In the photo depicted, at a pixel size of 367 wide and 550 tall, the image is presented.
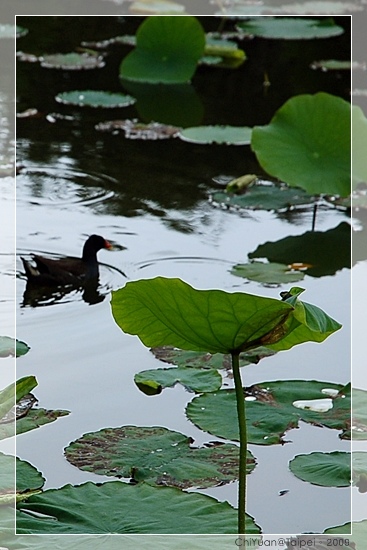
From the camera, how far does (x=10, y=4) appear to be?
25.7 ft

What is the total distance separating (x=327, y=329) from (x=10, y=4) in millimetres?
6816

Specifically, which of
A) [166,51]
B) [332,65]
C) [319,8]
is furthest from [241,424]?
[319,8]

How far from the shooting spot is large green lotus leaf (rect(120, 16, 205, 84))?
5.81 metres

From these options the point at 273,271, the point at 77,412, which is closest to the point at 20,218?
the point at 273,271

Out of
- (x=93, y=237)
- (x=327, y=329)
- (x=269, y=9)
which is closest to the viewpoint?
(x=327, y=329)

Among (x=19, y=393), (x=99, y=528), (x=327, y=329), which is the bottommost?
(x=99, y=528)

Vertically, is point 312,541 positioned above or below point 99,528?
below

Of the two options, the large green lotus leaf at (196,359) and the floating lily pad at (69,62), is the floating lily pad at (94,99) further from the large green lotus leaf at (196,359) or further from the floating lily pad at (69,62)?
the large green lotus leaf at (196,359)

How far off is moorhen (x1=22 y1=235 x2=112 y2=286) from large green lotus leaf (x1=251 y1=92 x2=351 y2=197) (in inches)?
30.5

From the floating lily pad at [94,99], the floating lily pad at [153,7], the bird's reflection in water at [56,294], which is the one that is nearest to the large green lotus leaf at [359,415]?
the bird's reflection in water at [56,294]

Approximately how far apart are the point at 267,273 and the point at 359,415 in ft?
3.33

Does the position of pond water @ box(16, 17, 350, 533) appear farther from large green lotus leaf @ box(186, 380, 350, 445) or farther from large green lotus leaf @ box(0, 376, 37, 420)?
large green lotus leaf @ box(0, 376, 37, 420)

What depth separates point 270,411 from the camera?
240 centimetres

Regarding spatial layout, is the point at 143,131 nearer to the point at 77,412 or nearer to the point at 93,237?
the point at 93,237
